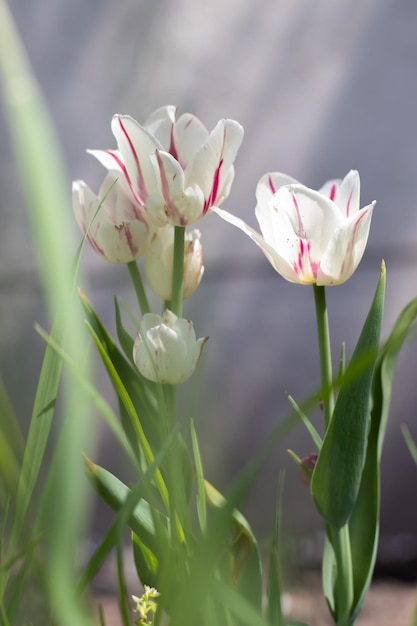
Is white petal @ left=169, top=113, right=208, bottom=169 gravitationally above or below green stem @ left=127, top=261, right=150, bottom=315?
above

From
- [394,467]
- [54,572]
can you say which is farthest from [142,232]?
[394,467]

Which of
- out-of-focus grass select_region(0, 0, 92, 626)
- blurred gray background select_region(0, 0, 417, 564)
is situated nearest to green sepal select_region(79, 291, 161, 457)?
out-of-focus grass select_region(0, 0, 92, 626)

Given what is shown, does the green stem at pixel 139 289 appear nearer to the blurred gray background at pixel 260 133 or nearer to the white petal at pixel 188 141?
the white petal at pixel 188 141

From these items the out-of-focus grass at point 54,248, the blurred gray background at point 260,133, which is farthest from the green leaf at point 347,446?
the blurred gray background at point 260,133

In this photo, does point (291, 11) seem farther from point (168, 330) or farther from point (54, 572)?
point (54, 572)

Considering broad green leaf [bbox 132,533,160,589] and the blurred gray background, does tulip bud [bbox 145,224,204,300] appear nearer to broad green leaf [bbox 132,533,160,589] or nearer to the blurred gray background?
broad green leaf [bbox 132,533,160,589]

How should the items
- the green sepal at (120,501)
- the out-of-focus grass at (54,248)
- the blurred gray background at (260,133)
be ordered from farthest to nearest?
the blurred gray background at (260,133) < the green sepal at (120,501) < the out-of-focus grass at (54,248)

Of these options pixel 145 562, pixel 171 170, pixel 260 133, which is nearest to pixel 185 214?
pixel 171 170
